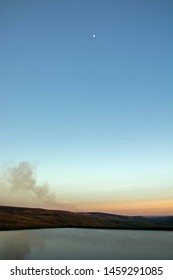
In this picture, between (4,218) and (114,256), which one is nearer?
(114,256)

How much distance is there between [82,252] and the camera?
15078 mm
